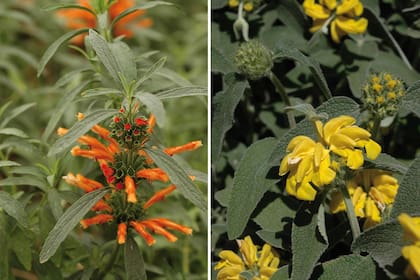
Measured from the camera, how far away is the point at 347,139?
30.5 inches

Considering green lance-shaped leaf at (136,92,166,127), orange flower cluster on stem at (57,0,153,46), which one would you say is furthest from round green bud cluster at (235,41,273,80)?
orange flower cluster on stem at (57,0,153,46)

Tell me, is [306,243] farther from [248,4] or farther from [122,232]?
[248,4]

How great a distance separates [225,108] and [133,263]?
244mm

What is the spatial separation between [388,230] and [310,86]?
42 cm

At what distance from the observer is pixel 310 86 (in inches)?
43.8

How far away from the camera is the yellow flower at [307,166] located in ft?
2.50

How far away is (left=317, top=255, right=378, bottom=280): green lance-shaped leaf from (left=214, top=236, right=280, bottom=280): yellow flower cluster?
101 mm

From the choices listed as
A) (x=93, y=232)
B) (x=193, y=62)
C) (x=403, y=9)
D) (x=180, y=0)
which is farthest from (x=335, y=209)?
(x=180, y=0)

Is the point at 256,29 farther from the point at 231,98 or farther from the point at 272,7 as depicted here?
the point at 231,98

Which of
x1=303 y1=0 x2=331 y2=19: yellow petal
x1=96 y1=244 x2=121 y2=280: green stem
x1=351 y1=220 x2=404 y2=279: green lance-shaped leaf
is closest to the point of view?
x1=351 y1=220 x2=404 y2=279: green lance-shaped leaf

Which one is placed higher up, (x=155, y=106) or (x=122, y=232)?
(x=155, y=106)

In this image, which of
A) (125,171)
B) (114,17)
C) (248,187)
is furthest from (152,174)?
(114,17)

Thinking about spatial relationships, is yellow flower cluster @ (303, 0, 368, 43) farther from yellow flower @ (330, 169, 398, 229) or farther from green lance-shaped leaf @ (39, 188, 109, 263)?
green lance-shaped leaf @ (39, 188, 109, 263)

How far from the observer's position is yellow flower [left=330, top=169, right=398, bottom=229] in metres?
0.87
